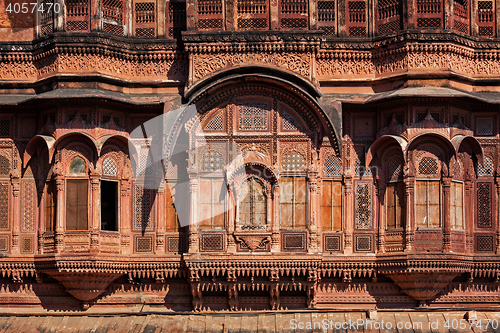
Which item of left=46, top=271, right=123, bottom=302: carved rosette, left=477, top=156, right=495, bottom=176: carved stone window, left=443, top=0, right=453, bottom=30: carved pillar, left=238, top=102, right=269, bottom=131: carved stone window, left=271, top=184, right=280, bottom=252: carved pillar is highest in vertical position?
left=443, top=0, right=453, bottom=30: carved pillar

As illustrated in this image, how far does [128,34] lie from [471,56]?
6.71 metres

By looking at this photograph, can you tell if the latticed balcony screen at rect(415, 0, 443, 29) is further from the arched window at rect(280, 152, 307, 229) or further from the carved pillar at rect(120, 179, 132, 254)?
the carved pillar at rect(120, 179, 132, 254)

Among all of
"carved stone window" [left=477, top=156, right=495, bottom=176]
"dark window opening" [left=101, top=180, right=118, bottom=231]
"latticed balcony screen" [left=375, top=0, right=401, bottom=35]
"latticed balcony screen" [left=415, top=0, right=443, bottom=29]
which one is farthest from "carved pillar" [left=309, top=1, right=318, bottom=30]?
"dark window opening" [left=101, top=180, right=118, bottom=231]

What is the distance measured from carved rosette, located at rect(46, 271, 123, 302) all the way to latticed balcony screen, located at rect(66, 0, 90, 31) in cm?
467

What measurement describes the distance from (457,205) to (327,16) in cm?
444

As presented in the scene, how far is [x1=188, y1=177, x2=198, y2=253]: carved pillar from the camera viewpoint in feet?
57.4

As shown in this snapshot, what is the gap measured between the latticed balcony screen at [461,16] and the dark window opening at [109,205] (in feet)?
23.8

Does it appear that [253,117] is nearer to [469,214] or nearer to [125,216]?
[125,216]

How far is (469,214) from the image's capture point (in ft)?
58.6

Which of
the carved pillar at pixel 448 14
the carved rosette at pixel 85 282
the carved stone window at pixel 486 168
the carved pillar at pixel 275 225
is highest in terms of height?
the carved pillar at pixel 448 14

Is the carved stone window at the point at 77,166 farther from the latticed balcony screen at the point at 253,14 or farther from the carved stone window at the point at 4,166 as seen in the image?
the latticed balcony screen at the point at 253,14

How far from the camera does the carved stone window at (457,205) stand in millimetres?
17498

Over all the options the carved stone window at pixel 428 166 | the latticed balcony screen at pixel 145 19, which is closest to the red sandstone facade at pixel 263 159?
the carved stone window at pixel 428 166

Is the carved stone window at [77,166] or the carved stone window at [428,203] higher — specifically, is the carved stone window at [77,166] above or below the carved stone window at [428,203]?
above
